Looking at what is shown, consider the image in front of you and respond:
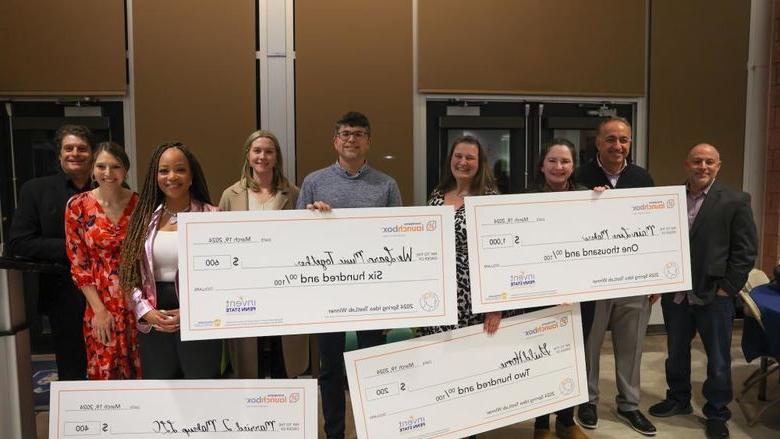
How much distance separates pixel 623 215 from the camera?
7.18 ft

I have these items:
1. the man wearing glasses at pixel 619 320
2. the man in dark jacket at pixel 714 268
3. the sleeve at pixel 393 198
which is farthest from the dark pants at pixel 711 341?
the sleeve at pixel 393 198

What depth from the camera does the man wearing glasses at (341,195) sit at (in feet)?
7.90

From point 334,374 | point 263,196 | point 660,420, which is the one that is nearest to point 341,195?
point 263,196

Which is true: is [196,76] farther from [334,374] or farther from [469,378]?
[469,378]

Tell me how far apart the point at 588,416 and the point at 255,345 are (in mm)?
1833

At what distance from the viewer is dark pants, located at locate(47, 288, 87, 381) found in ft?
8.13

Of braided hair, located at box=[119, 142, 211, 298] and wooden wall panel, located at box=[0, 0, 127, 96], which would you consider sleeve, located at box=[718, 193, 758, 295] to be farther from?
wooden wall panel, located at box=[0, 0, 127, 96]

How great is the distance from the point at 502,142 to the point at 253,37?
207 cm

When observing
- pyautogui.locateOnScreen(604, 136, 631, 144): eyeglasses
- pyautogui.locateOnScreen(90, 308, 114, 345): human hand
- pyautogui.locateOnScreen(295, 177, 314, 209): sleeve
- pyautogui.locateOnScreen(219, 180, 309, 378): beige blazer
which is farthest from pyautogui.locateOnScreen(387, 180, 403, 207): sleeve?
pyautogui.locateOnScreen(90, 308, 114, 345): human hand

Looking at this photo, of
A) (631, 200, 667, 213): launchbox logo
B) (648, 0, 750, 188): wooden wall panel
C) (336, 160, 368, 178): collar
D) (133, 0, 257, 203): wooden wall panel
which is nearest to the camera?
(631, 200, 667, 213): launchbox logo

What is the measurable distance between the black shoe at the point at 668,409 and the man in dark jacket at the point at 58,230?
3.12m

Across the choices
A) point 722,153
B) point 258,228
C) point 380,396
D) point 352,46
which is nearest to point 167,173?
point 258,228

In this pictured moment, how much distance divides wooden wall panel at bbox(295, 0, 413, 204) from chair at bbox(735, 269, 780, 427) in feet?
7.37

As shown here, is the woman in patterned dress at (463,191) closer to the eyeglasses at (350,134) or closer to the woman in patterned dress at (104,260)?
the eyeglasses at (350,134)
